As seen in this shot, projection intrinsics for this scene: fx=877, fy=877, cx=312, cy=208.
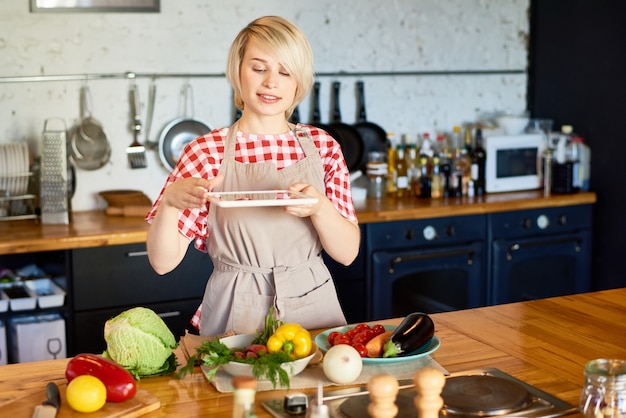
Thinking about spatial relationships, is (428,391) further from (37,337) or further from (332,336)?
(37,337)

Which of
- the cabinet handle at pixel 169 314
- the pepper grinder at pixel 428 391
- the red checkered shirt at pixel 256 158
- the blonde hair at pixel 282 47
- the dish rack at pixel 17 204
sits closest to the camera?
the pepper grinder at pixel 428 391

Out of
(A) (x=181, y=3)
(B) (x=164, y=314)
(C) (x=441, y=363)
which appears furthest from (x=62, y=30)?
(C) (x=441, y=363)

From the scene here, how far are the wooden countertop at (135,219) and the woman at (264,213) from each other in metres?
1.11

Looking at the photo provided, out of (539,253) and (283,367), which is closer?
(283,367)

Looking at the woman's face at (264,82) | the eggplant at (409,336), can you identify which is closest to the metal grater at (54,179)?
the woman's face at (264,82)

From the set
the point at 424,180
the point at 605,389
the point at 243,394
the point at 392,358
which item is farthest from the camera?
the point at 424,180

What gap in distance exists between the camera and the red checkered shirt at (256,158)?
2.29 metres

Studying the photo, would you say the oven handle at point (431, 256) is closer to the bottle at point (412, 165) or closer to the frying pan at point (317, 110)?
the bottle at point (412, 165)

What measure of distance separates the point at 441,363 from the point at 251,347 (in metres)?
0.44

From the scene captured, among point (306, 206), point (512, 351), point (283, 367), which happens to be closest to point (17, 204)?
point (306, 206)

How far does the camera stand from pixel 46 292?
3.50 metres

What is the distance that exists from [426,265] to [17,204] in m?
1.83

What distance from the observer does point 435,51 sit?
4629 millimetres

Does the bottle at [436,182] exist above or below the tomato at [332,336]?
above
